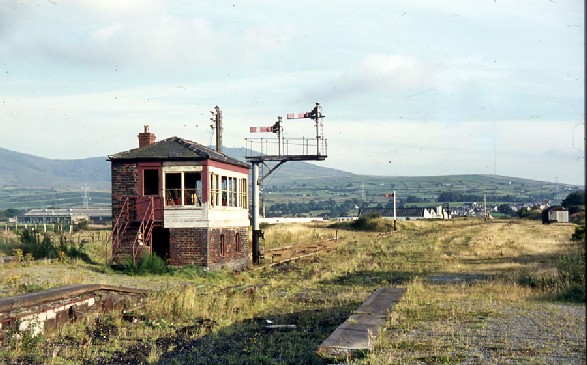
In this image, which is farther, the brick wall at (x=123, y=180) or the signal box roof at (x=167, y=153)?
the brick wall at (x=123, y=180)

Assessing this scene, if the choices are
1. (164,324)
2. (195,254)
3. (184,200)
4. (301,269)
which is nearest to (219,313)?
(164,324)

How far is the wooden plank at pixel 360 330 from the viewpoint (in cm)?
1107

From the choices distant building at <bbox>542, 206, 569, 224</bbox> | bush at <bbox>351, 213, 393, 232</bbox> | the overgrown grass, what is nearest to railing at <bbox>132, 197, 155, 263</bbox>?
the overgrown grass

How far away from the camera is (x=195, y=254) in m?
26.6

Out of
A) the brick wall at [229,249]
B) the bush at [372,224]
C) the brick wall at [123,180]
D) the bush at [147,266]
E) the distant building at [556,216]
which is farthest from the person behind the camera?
the distant building at [556,216]

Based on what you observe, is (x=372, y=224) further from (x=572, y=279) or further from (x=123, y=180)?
(x=572, y=279)

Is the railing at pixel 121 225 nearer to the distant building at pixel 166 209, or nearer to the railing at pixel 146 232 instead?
the distant building at pixel 166 209

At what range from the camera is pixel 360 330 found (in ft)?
41.8

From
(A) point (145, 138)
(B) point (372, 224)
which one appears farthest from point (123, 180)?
(B) point (372, 224)

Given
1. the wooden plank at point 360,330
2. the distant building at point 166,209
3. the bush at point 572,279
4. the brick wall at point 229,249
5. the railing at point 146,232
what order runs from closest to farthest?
the wooden plank at point 360,330 → the bush at point 572,279 → the railing at point 146,232 → the distant building at point 166,209 → the brick wall at point 229,249

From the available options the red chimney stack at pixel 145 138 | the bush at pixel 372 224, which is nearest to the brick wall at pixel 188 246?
the red chimney stack at pixel 145 138

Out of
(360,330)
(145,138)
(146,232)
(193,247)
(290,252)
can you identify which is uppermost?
(145,138)

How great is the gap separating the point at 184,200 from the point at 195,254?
248cm

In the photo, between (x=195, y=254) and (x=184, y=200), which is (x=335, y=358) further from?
(x=184, y=200)
